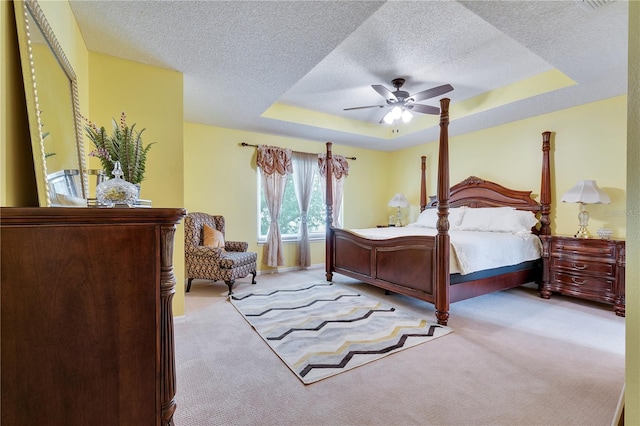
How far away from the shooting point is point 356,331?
2.54 metres

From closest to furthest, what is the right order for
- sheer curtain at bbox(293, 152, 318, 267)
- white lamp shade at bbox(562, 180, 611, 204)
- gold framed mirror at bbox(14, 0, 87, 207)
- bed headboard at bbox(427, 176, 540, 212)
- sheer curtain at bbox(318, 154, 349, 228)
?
1. gold framed mirror at bbox(14, 0, 87, 207)
2. white lamp shade at bbox(562, 180, 611, 204)
3. bed headboard at bbox(427, 176, 540, 212)
4. sheer curtain at bbox(293, 152, 318, 267)
5. sheer curtain at bbox(318, 154, 349, 228)

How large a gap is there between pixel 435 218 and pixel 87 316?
182 inches

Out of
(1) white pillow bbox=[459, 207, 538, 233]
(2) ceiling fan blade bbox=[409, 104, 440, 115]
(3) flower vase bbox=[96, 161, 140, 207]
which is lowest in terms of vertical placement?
(1) white pillow bbox=[459, 207, 538, 233]

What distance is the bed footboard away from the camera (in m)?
2.93

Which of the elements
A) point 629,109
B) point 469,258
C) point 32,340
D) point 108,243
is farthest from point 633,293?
point 469,258

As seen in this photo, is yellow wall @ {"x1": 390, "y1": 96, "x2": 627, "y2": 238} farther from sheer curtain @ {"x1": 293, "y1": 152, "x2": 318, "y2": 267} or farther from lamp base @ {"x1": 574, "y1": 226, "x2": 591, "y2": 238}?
sheer curtain @ {"x1": 293, "y1": 152, "x2": 318, "y2": 267}

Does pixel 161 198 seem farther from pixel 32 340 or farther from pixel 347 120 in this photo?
pixel 347 120

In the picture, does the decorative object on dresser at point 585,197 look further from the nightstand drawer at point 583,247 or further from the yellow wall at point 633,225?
the yellow wall at point 633,225

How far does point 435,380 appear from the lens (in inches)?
71.8

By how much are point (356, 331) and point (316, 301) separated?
2.97 feet

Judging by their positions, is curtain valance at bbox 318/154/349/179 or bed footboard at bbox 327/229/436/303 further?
curtain valance at bbox 318/154/349/179

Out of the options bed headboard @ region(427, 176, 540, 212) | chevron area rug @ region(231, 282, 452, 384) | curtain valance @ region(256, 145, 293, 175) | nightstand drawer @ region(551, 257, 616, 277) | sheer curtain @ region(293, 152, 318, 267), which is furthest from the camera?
sheer curtain @ region(293, 152, 318, 267)

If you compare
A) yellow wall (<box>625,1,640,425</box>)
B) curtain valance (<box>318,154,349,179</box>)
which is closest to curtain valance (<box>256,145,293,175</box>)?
curtain valance (<box>318,154,349,179</box>)

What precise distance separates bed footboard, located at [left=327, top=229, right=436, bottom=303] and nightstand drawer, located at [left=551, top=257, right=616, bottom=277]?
6.08 ft
